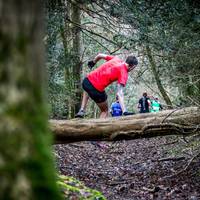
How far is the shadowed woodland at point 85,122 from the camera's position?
49.1 inches

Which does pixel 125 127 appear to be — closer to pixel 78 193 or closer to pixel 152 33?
pixel 78 193

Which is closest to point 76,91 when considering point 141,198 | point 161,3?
point 161,3

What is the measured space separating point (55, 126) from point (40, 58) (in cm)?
625

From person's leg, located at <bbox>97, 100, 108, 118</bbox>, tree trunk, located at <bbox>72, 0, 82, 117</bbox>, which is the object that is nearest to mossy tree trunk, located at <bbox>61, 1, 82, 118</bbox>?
tree trunk, located at <bbox>72, 0, 82, 117</bbox>

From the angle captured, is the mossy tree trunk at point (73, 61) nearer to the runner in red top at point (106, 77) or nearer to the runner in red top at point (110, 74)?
the runner in red top at point (106, 77)

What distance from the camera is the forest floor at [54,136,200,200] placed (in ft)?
22.8

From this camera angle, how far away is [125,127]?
25.5 feet

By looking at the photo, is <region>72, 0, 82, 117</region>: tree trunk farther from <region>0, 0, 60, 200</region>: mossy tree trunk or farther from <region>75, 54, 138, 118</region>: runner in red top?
<region>0, 0, 60, 200</region>: mossy tree trunk

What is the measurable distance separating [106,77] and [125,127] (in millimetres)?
1882

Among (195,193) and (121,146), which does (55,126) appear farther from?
(121,146)

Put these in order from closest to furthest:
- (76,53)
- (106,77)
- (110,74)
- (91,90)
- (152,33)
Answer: (110,74) < (106,77) < (91,90) < (152,33) < (76,53)

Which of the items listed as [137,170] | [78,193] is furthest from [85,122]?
[78,193]

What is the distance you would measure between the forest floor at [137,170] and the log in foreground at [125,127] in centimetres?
39

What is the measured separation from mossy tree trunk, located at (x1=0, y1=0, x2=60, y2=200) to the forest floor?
5.44 m
